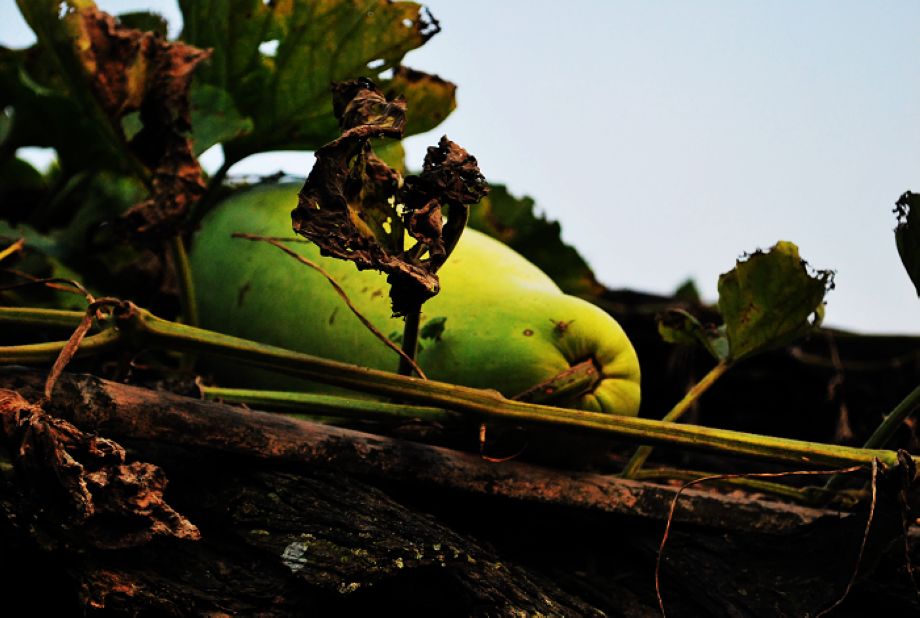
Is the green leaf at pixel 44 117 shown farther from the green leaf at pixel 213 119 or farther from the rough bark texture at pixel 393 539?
the rough bark texture at pixel 393 539

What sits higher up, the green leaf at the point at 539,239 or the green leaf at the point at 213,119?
the green leaf at the point at 213,119

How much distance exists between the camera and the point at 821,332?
161 cm

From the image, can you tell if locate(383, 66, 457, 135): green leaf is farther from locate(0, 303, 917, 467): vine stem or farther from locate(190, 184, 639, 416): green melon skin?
locate(0, 303, 917, 467): vine stem

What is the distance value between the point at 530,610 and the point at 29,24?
82cm

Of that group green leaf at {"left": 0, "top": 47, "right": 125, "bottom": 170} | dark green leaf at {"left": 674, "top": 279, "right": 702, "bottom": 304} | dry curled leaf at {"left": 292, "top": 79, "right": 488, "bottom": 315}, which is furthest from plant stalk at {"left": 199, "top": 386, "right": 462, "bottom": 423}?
dark green leaf at {"left": 674, "top": 279, "right": 702, "bottom": 304}

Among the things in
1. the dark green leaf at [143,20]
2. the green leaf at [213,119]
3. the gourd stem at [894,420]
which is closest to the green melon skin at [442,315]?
the green leaf at [213,119]

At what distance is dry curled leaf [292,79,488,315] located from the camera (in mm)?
693

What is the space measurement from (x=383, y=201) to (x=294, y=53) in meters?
0.42

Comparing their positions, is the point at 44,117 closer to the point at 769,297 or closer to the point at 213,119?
the point at 213,119

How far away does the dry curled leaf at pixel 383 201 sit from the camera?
693 mm

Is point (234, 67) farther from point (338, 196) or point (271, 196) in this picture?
point (338, 196)

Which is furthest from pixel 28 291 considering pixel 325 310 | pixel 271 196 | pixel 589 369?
pixel 589 369

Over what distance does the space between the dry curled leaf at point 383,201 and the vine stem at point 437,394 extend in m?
0.08

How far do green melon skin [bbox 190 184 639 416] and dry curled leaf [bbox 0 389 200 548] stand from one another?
32 cm
